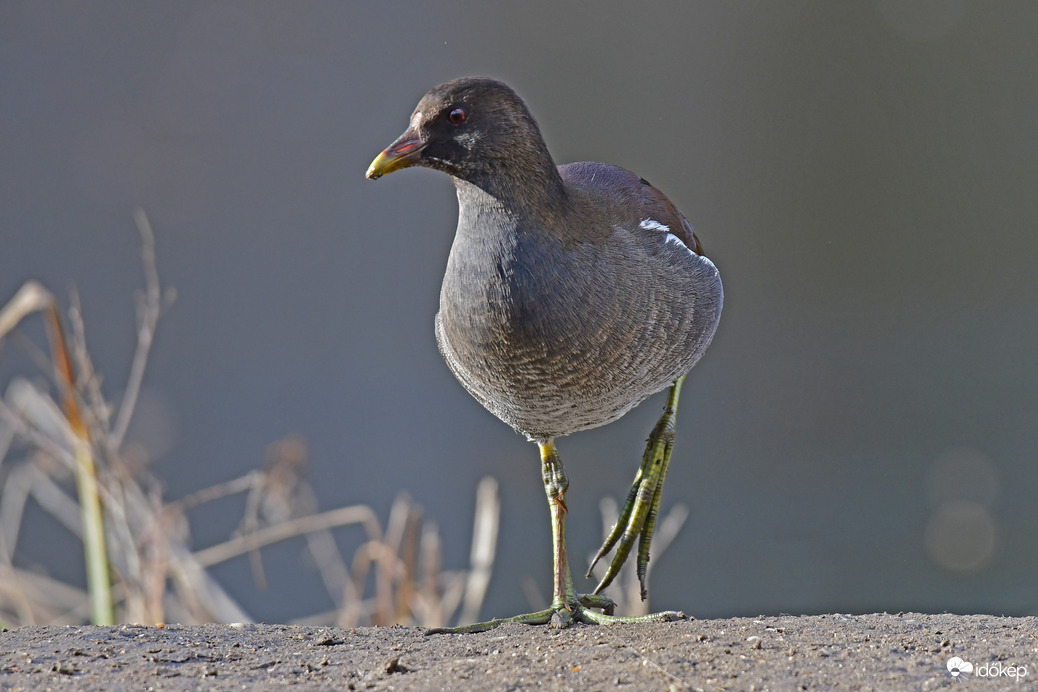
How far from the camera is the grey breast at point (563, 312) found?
2104 millimetres

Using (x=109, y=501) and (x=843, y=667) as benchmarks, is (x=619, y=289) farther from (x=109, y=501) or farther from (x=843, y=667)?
(x=109, y=501)

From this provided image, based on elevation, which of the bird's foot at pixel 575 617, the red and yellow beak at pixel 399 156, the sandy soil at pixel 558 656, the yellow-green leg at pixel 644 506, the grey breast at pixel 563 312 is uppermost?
the red and yellow beak at pixel 399 156

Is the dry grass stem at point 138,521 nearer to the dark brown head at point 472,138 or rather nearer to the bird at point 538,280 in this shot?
the bird at point 538,280

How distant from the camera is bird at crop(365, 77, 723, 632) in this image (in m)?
2.10

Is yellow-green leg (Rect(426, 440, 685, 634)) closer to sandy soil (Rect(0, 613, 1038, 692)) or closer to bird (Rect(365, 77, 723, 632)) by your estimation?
bird (Rect(365, 77, 723, 632))

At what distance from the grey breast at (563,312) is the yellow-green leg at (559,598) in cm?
17

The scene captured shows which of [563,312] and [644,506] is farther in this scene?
[644,506]

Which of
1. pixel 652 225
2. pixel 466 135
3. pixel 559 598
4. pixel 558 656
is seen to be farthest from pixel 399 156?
pixel 559 598

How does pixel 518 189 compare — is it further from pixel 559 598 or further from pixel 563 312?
pixel 559 598

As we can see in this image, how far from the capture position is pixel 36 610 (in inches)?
108

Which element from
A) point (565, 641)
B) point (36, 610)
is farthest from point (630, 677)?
point (36, 610)

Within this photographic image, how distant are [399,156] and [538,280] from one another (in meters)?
0.35
